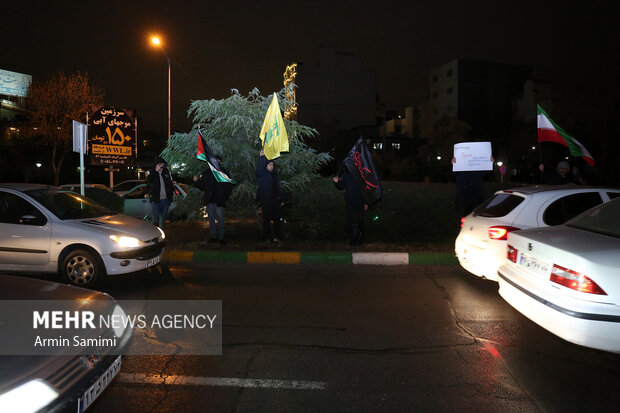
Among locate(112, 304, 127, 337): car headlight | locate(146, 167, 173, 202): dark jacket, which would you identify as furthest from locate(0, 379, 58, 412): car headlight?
locate(146, 167, 173, 202): dark jacket

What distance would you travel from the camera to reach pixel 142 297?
19.0 ft

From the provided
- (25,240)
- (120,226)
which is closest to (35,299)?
(120,226)

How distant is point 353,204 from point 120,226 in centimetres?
437

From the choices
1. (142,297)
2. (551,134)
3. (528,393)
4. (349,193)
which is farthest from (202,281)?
(551,134)

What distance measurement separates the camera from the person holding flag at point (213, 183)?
8812mm

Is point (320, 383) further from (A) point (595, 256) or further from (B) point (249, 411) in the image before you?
(A) point (595, 256)

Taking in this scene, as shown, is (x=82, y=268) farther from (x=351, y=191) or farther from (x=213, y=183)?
(x=351, y=191)

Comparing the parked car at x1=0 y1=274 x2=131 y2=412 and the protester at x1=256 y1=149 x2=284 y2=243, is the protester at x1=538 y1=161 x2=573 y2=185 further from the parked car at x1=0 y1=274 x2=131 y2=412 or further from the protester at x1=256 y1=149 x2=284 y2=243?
the parked car at x1=0 y1=274 x2=131 y2=412

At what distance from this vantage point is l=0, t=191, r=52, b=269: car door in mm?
6113

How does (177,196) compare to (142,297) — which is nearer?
(142,297)

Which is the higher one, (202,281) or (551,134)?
(551,134)

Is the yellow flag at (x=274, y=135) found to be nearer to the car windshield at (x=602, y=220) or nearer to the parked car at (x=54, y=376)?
the car windshield at (x=602, y=220)

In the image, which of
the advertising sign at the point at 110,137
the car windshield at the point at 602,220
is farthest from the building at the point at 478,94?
the car windshield at the point at 602,220

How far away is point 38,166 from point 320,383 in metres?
39.8
